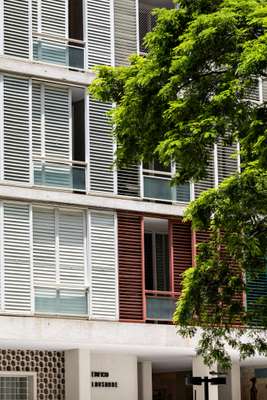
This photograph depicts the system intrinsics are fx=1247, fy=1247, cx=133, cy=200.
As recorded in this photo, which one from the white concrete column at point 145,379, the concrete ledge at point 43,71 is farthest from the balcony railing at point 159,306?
the concrete ledge at point 43,71

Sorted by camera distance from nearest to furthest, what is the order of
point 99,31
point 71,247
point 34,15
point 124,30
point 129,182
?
1. point 71,247
2. point 34,15
3. point 129,182
4. point 99,31
5. point 124,30

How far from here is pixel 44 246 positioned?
3269cm

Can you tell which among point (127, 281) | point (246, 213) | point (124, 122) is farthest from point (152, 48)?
point (127, 281)

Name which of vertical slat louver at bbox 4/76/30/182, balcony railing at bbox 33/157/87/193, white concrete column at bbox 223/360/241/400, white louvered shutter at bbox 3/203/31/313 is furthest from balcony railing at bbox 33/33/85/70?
white concrete column at bbox 223/360/241/400

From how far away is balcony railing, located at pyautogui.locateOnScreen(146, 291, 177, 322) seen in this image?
113 ft

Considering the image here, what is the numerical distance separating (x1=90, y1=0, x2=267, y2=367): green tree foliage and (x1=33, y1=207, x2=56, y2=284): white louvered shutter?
26.4ft

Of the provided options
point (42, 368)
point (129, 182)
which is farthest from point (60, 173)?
point (42, 368)

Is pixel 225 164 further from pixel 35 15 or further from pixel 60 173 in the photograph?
pixel 35 15

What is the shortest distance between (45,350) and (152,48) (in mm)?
12931

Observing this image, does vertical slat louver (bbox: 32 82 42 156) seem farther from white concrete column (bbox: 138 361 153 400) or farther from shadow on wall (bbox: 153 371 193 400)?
shadow on wall (bbox: 153 371 193 400)

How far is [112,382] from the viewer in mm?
36375

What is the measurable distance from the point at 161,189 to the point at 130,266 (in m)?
2.48

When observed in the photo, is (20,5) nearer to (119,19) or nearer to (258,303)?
(119,19)

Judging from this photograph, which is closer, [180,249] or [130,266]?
[130,266]
